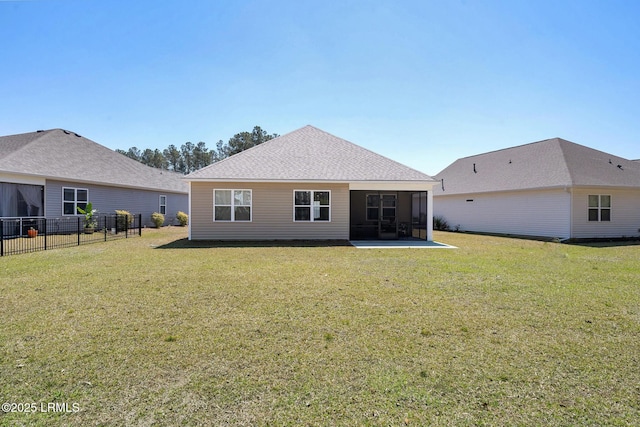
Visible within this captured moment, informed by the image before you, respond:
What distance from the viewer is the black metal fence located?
11.9 metres

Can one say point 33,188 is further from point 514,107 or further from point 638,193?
point 638,193

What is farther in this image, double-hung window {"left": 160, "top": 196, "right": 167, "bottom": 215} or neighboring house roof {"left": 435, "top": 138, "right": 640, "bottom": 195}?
double-hung window {"left": 160, "top": 196, "right": 167, "bottom": 215}

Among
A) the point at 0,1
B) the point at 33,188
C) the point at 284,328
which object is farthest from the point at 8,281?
the point at 33,188

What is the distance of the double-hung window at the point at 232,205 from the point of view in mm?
14148

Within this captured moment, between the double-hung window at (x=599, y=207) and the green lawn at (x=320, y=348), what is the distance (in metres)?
10.6

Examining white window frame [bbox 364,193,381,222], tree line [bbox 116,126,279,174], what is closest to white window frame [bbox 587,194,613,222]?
white window frame [bbox 364,193,381,222]

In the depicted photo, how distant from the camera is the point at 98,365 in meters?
3.18

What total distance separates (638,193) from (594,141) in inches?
200

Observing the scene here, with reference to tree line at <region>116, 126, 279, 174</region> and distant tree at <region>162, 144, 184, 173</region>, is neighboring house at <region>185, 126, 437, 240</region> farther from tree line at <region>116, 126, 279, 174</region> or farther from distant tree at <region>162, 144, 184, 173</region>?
distant tree at <region>162, 144, 184, 173</region>

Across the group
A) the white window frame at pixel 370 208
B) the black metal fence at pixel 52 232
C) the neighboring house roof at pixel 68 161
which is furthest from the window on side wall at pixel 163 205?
the white window frame at pixel 370 208

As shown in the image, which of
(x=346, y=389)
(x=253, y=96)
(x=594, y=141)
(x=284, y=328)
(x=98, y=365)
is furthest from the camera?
(x=594, y=141)

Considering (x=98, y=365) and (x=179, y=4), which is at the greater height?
(x=179, y=4)

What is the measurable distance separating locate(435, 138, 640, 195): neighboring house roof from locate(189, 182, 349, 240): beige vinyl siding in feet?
34.4

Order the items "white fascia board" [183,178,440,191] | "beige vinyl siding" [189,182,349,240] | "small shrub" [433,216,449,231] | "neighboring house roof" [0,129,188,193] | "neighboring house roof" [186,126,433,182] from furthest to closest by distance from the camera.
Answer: "small shrub" [433,216,449,231], "neighboring house roof" [0,129,188,193], "beige vinyl siding" [189,182,349,240], "neighboring house roof" [186,126,433,182], "white fascia board" [183,178,440,191]
